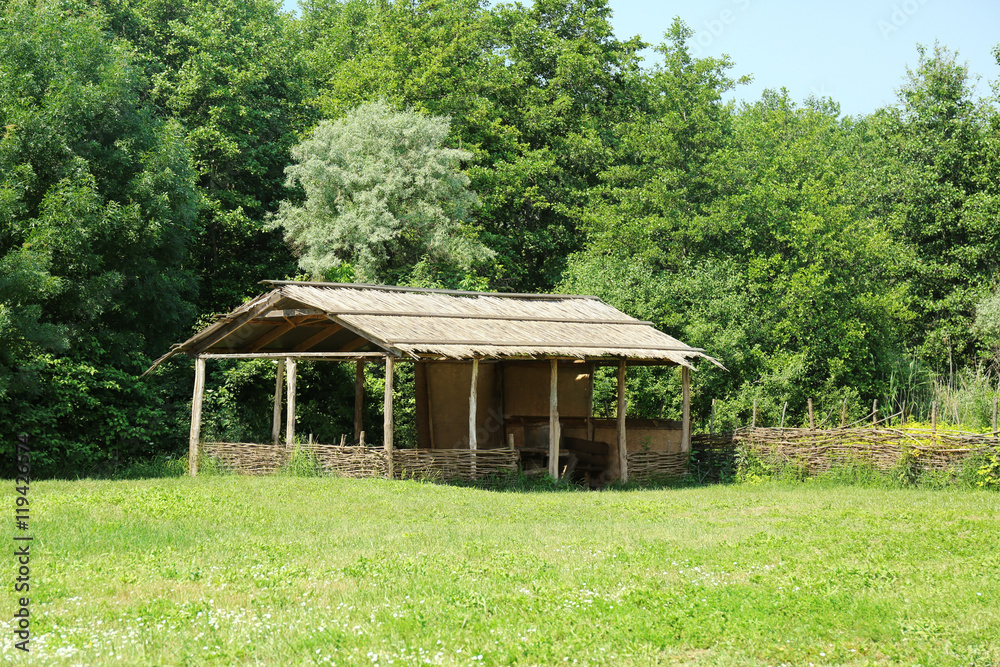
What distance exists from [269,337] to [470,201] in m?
11.1

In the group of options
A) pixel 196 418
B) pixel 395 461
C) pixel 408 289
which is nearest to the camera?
pixel 395 461

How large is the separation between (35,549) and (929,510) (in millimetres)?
11635

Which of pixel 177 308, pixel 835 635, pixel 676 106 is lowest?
pixel 835 635

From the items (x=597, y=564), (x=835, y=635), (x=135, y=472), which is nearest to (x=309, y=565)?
(x=597, y=564)

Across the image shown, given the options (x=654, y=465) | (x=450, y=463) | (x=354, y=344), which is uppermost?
(x=354, y=344)

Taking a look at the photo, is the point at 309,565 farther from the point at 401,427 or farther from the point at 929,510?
the point at 401,427

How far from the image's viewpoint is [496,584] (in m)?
8.52

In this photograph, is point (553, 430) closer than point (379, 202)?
Yes

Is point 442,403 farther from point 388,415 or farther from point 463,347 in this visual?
point 463,347

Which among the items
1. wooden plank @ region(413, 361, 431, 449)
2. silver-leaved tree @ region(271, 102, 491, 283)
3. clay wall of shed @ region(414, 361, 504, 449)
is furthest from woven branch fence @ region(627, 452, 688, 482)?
silver-leaved tree @ region(271, 102, 491, 283)

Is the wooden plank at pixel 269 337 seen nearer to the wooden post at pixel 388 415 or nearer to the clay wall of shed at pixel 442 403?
the clay wall of shed at pixel 442 403

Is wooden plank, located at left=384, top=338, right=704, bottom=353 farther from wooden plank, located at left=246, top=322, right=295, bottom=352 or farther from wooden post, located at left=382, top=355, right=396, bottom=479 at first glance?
wooden plank, located at left=246, top=322, right=295, bottom=352

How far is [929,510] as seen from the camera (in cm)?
1422

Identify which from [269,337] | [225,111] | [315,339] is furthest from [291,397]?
[225,111]
